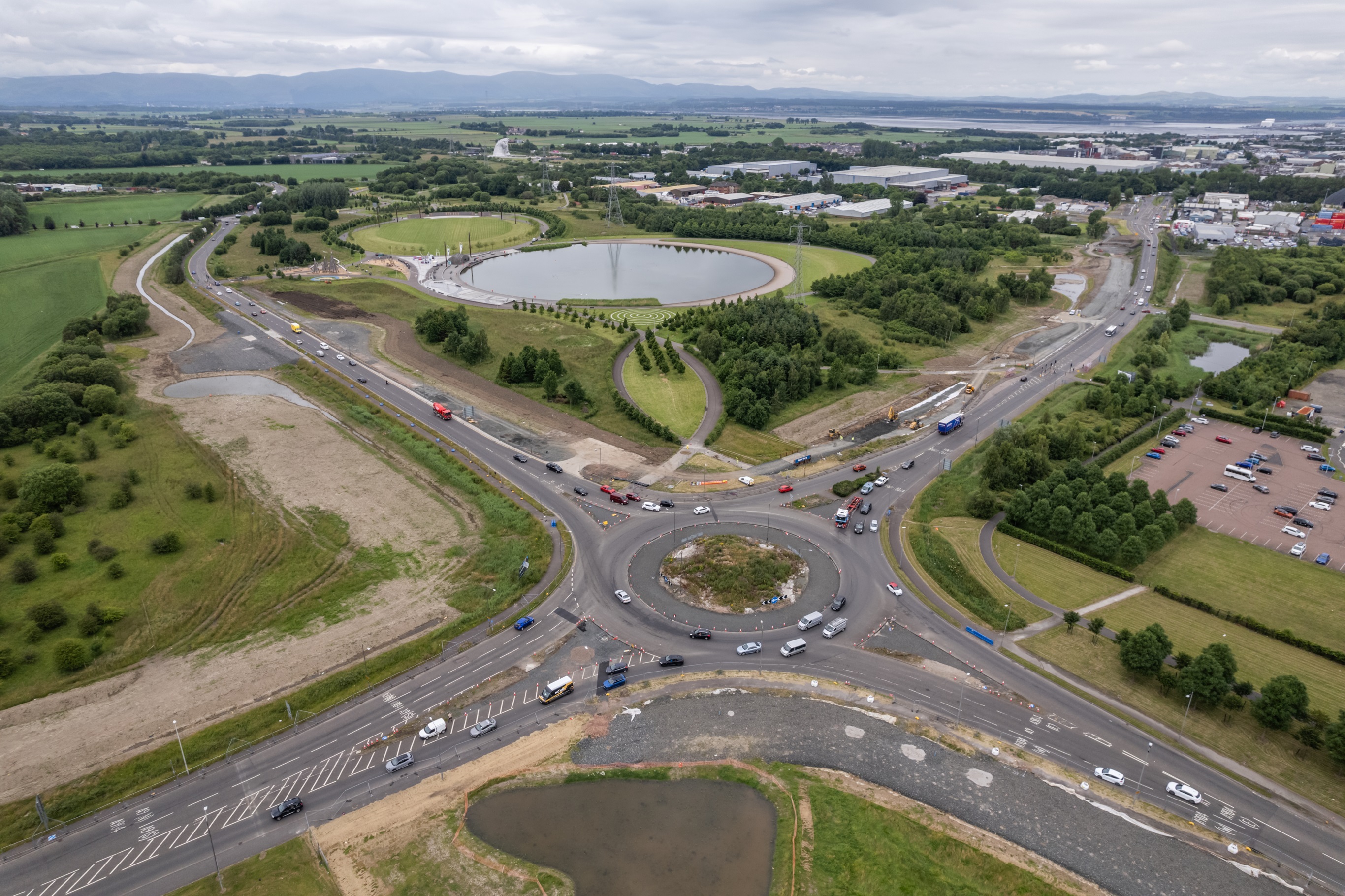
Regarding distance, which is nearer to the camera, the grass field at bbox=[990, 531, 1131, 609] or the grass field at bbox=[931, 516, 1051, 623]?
the grass field at bbox=[931, 516, 1051, 623]

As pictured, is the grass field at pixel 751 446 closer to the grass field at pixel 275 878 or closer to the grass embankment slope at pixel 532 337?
the grass embankment slope at pixel 532 337

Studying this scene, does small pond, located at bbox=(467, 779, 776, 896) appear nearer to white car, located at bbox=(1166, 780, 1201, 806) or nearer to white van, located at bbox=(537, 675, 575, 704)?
white van, located at bbox=(537, 675, 575, 704)

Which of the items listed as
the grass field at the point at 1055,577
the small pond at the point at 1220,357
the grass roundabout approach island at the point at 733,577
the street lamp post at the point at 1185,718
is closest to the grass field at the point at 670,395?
the grass roundabout approach island at the point at 733,577

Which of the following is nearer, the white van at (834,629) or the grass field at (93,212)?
the white van at (834,629)

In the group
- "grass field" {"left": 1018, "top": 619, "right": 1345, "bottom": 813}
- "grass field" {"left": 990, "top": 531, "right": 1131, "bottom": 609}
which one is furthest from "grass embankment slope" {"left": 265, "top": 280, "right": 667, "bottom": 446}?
"grass field" {"left": 1018, "top": 619, "right": 1345, "bottom": 813}

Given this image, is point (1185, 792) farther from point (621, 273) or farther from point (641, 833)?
point (621, 273)

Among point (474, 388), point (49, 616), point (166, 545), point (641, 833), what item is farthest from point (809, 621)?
point (474, 388)
